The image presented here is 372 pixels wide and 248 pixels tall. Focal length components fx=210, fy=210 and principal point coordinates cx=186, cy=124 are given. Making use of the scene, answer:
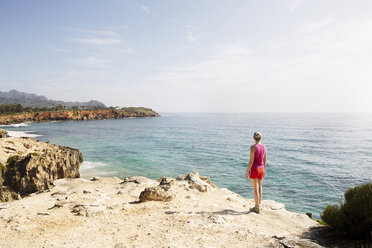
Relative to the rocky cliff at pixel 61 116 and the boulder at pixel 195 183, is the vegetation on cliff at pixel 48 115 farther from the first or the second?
the boulder at pixel 195 183

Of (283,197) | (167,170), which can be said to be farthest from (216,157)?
(283,197)

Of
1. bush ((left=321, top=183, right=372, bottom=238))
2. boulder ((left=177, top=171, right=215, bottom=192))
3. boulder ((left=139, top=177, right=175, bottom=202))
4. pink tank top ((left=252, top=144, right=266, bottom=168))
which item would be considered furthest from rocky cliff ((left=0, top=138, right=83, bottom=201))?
bush ((left=321, top=183, right=372, bottom=238))

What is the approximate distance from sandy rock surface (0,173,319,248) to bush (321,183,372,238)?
117cm

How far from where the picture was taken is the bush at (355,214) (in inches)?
248

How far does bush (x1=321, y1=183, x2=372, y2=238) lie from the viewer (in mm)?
6289

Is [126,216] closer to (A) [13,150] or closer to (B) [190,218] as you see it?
(B) [190,218]

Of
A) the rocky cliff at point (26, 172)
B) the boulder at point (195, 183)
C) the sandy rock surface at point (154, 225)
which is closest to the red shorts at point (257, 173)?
the sandy rock surface at point (154, 225)

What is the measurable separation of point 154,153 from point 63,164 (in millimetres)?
18487

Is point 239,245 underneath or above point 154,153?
above

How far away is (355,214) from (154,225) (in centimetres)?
650

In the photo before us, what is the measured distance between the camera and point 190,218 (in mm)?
7844

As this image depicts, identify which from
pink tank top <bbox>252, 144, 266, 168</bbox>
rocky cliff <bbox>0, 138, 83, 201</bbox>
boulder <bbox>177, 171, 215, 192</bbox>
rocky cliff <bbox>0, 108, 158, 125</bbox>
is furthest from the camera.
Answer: rocky cliff <bbox>0, 108, 158, 125</bbox>

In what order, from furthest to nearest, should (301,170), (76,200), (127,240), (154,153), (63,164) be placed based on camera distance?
(154,153), (301,170), (63,164), (76,200), (127,240)

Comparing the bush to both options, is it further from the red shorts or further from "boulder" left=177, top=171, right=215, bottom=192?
"boulder" left=177, top=171, right=215, bottom=192
